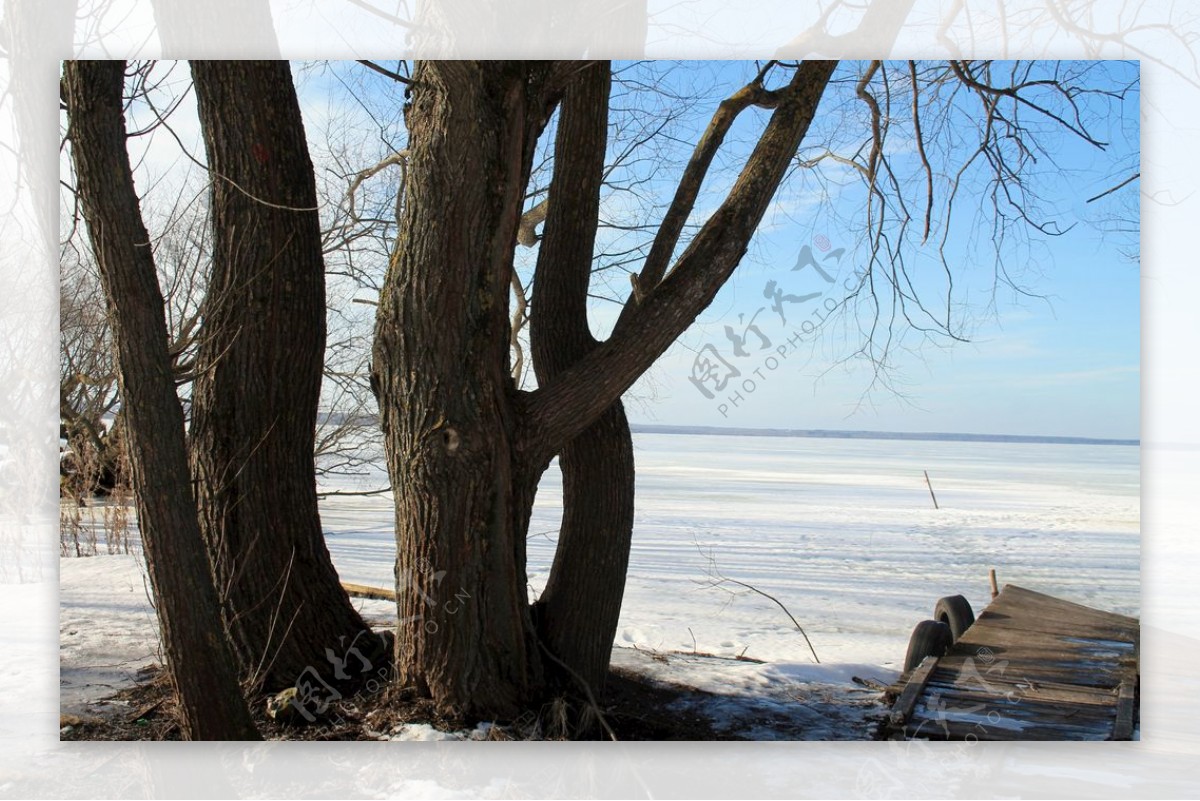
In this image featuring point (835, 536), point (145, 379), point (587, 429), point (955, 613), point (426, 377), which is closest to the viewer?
point (145, 379)

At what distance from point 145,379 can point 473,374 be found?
86 cm

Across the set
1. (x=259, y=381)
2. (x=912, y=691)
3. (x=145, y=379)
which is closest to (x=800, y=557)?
(x=912, y=691)

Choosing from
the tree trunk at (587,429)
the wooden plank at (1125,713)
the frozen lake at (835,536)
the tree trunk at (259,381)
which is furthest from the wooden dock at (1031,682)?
the tree trunk at (259,381)

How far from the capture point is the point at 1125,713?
10.4 ft

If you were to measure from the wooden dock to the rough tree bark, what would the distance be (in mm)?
1282

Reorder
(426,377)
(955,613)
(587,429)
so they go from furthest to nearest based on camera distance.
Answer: (955,613) → (587,429) → (426,377)

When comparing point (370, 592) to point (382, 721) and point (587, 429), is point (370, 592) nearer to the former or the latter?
point (382, 721)

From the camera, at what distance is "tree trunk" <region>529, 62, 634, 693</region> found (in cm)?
351

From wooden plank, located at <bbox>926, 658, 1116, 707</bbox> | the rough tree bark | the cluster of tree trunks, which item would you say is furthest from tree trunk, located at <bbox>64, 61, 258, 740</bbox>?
wooden plank, located at <bbox>926, 658, 1116, 707</bbox>

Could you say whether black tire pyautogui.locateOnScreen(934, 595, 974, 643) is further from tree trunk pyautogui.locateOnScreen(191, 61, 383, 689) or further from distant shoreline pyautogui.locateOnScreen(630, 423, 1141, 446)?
tree trunk pyautogui.locateOnScreen(191, 61, 383, 689)

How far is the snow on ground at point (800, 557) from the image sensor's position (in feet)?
11.1

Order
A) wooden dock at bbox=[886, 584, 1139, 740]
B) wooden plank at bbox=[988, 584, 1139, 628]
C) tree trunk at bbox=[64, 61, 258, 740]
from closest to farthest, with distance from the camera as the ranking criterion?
tree trunk at bbox=[64, 61, 258, 740] → wooden dock at bbox=[886, 584, 1139, 740] → wooden plank at bbox=[988, 584, 1139, 628]

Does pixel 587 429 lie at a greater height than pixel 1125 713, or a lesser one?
greater

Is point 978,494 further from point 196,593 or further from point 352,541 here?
point 196,593
